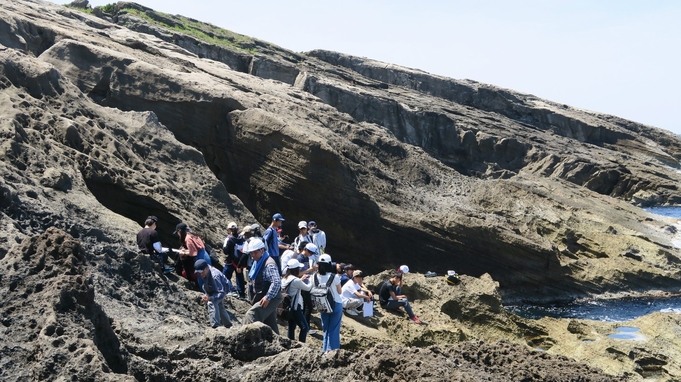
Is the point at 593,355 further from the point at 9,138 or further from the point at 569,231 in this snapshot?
the point at 569,231

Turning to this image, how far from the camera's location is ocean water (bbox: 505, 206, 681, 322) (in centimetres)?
2427

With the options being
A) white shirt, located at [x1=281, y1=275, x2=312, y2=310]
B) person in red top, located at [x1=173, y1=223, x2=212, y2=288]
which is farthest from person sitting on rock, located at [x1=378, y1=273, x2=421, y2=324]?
white shirt, located at [x1=281, y1=275, x2=312, y2=310]

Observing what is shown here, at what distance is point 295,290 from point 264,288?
641 mm

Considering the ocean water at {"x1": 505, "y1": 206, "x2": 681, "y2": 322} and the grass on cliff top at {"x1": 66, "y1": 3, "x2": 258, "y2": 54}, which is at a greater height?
the grass on cliff top at {"x1": 66, "y1": 3, "x2": 258, "y2": 54}

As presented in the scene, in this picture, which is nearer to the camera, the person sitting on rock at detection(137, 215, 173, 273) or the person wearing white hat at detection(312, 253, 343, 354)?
the person wearing white hat at detection(312, 253, 343, 354)

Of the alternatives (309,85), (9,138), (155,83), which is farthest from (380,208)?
(309,85)

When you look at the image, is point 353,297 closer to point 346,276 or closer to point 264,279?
point 346,276

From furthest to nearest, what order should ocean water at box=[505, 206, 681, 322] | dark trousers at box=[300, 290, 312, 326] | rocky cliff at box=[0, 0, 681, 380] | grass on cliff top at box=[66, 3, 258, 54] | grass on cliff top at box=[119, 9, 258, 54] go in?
grass on cliff top at box=[119, 9, 258, 54], grass on cliff top at box=[66, 3, 258, 54], ocean water at box=[505, 206, 681, 322], dark trousers at box=[300, 290, 312, 326], rocky cliff at box=[0, 0, 681, 380]

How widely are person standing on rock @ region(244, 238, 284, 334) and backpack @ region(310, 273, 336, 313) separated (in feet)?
2.70

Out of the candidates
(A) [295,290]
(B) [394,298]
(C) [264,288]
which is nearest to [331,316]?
(A) [295,290]

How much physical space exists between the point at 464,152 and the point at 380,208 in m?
26.7

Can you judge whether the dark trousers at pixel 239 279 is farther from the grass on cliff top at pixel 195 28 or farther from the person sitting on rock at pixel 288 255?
the grass on cliff top at pixel 195 28

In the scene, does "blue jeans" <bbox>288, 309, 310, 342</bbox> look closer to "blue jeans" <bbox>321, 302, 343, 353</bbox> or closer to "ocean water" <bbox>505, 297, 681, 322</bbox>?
"blue jeans" <bbox>321, 302, 343, 353</bbox>

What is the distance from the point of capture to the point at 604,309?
2516cm
